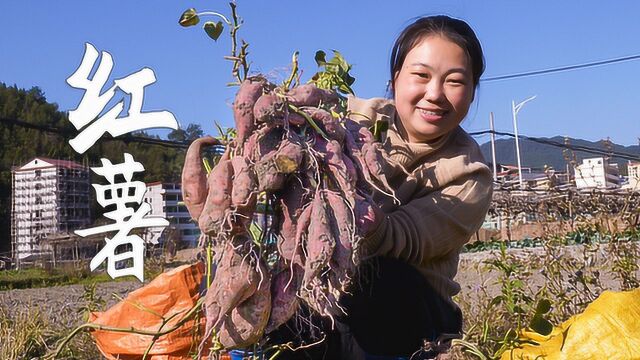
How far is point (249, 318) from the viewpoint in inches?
52.4

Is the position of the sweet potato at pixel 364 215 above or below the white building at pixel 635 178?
below

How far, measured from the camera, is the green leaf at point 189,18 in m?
1.46

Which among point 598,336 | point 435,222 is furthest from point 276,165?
point 598,336

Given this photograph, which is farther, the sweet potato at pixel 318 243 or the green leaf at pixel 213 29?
the green leaf at pixel 213 29

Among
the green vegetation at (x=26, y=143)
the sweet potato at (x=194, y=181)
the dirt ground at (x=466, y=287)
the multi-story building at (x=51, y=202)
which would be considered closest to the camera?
the sweet potato at (x=194, y=181)

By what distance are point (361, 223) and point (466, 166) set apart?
51 centimetres

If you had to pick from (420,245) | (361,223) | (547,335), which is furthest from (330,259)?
(547,335)

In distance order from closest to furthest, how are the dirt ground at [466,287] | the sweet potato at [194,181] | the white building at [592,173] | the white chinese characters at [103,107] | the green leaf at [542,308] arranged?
the sweet potato at [194,181]
the green leaf at [542,308]
the white building at [592,173]
the dirt ground at [466,287]
the white chinese characters at [103,107]

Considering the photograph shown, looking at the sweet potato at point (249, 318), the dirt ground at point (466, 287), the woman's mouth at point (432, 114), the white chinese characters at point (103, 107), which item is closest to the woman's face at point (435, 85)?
the woman's mouth at point (432, 114)

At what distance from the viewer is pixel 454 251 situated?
186 centimetres

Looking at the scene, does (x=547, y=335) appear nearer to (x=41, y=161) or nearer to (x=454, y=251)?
(x=454, y=251)

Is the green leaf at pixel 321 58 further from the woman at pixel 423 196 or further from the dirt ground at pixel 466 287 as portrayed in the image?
the dirt ground at pixel 466 287

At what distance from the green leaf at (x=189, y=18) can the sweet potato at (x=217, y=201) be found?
33 centimetres

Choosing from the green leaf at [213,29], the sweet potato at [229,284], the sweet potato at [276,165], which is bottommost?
the sweet potato at [229,284]
